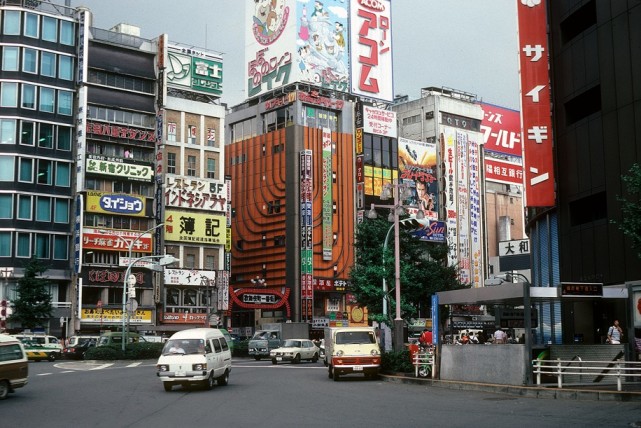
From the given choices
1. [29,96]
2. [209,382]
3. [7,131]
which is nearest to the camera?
[209,382]

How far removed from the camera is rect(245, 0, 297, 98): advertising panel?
97.6 metres

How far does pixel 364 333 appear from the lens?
109ft

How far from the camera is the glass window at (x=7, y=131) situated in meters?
71.9

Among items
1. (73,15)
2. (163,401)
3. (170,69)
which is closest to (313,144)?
(170,69)

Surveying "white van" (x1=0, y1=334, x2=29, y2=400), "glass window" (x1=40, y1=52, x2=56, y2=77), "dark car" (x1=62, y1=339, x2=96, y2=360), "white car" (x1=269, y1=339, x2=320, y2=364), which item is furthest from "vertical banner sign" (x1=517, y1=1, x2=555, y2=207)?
"glass window" (x1=40, y1=52, x2=56, y2=77)

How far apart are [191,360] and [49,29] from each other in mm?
54777

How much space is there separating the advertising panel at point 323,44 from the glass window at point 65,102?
29127 millimetres

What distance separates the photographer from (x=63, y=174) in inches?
2940

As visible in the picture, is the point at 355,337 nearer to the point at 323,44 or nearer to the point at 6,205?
the point at 6,205

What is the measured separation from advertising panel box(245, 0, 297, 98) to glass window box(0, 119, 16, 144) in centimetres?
3435

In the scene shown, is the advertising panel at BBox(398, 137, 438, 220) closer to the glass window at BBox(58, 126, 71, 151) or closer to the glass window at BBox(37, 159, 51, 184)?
the glass window at BBox(58, 126, 71, 151)

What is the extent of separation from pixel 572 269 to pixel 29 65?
53.0m

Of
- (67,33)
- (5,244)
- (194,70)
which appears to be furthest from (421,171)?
(5,244)

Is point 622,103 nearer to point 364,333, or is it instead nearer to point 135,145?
point 364,333
